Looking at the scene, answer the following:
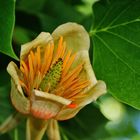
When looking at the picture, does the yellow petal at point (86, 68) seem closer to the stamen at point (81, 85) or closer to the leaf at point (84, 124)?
the stamen at point (81, 85)

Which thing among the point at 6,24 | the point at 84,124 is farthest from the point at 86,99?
the point at 84,124

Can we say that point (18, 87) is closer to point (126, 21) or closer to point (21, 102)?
point (21, 102)

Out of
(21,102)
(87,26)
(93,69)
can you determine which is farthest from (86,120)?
(21,102)

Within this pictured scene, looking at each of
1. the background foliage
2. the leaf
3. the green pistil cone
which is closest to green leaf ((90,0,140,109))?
the background foliage

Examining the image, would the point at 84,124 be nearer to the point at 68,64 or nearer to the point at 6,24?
the point at 68,64

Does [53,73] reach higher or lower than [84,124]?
higher

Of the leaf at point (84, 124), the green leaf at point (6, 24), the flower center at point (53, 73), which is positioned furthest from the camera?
the leaf at point (84, 124)

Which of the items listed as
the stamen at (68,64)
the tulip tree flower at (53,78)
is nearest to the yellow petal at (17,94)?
the tulip tree flower at (53,78)
